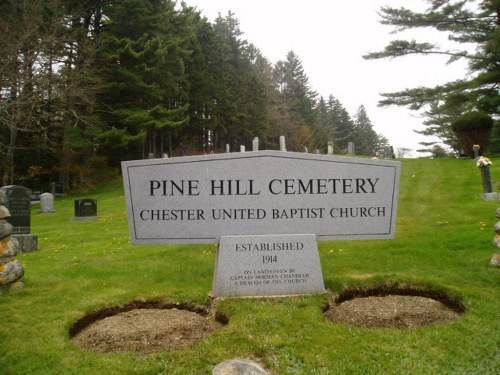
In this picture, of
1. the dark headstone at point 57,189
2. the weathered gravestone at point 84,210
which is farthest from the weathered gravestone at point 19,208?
the dark headstone at point 57,189

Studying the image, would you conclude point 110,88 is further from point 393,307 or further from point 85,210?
point 393,307

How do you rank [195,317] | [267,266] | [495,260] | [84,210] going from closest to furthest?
[195,317], [267,266], [495,260], [84,210]

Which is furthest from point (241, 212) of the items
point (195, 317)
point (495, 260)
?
point (495, 260)

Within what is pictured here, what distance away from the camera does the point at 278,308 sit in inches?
178

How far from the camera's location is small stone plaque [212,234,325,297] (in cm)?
489

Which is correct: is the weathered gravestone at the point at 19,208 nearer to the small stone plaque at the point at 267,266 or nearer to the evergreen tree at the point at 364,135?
the small stone plaque at the point at 267,266

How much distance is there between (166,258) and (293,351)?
4.09 metres

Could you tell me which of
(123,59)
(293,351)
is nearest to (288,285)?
(293,351)

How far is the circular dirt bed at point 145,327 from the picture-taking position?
3.89 metres

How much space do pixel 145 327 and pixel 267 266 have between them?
147 cm

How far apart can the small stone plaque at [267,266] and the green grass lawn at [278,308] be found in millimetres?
178

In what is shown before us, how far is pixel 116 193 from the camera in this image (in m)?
25.1

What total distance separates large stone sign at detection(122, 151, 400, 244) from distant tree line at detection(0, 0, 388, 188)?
14318 mm

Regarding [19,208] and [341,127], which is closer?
[19,208]
